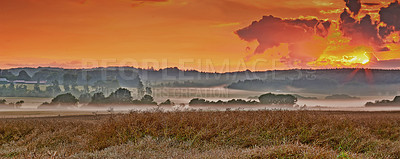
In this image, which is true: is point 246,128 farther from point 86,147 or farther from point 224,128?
point 86,147

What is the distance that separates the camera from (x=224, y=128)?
8.95 m

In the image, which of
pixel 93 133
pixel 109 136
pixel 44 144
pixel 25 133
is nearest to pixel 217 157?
pixel 109 136

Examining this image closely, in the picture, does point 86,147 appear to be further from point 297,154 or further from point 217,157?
point 297,154

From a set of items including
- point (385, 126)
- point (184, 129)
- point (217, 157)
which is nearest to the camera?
point (217, 157)

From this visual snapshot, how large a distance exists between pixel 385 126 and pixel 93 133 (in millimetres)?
9917

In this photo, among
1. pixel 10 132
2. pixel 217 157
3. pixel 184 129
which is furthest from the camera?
pixel 10 132

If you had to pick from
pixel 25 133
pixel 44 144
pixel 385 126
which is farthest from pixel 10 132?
pixel 385 126

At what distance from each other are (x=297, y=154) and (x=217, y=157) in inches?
54.9

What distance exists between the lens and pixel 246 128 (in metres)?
9.16

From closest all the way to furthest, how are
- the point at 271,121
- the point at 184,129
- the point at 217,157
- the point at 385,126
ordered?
1. the point at 217,157
2. the point at 184,129
3. the point at 271,121
4. the point at 385,126

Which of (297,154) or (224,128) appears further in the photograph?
(224,128)

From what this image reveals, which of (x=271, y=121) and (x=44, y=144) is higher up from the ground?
(x=271, y=121)

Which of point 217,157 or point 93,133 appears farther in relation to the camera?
point 93,133

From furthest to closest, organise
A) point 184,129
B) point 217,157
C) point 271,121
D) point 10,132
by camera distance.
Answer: point 10,132, point 271,121, point 184,129, point 217,157
